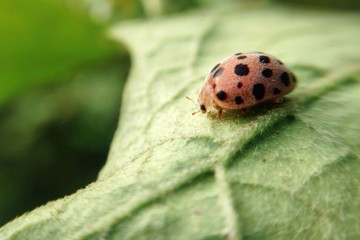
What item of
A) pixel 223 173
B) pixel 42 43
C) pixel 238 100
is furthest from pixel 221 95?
pixel 42 43

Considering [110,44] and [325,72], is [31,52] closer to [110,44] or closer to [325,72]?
[110,44]

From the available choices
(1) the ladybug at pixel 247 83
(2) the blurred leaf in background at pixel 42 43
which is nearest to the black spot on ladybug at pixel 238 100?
(1) the ladybug at pixel 247 83

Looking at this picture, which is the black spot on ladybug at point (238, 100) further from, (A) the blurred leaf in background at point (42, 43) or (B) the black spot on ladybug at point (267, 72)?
(A) the blurred leaf in background at point (42, 43)

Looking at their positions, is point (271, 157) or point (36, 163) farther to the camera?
point (36, 163)

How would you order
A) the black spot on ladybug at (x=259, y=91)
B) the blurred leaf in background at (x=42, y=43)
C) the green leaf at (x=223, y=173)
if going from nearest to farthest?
the green leaf at (x=223, y=173)
the black spot on ladybug at (x=259, y=91)
the blurred leaf in background at (x=42, y=43)

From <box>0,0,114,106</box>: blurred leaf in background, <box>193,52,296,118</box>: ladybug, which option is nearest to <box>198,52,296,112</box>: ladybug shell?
<box>193,52,296,118</box>: ladybug

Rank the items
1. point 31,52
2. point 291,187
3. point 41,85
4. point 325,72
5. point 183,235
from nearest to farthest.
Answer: point 183,235 → point 291,187 → point 325,72 → point 31,52 → point 41,85

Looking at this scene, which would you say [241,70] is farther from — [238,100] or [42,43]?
[42,43]

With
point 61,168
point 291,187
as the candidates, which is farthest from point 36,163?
point 291,187
